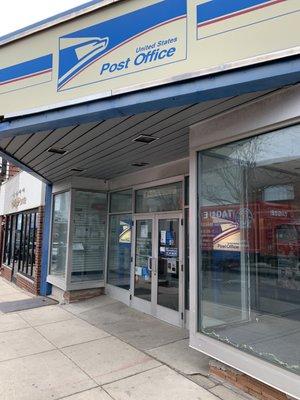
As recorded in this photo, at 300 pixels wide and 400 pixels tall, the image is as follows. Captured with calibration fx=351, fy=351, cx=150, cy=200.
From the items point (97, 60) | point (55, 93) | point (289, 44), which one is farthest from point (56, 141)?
point (289, 44)

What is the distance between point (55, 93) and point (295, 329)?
4392 mm

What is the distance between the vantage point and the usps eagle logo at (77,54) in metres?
4.42

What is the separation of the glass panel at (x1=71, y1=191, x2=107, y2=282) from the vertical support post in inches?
58.4

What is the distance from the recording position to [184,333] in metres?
6.11

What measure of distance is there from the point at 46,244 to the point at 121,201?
2.90m

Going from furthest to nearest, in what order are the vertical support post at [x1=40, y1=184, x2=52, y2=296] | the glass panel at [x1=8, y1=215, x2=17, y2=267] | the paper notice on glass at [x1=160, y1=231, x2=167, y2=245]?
the glass panel at [x1=8, y1=215, x2=17, y2=267] → the vertical support post at [x1=40, y1=184, x2=52, y2=296] → the paper notice on glass at [x1=160, y1=231, x2=167, y2=245]

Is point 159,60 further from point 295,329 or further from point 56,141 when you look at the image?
point 295,329

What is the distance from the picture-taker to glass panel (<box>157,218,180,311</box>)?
678 centimetres

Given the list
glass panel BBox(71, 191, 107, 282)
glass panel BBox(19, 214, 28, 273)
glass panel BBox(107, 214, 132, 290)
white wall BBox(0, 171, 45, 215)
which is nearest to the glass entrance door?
glass panel BBox(107, 214, 132, 290)

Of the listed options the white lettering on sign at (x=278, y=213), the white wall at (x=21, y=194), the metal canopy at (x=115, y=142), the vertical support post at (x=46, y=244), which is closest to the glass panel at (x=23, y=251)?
the white wall at (x=21, y=194)

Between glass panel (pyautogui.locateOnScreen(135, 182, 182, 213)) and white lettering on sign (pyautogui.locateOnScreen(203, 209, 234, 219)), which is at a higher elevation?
glass panel (pyautogui.locateOnScreen(135, 182, 182, 213))

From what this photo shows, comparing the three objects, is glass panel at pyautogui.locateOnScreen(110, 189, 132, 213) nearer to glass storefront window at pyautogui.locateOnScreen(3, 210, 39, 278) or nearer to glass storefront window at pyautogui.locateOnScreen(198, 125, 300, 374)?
glass storefront window at pyautogui.locateOnScreen(3, 210, 39, 278)

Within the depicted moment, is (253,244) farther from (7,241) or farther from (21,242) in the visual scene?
(7,241)

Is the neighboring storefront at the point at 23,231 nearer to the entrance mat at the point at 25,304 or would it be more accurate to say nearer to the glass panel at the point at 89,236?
the entrance mat at the point at 25,304
